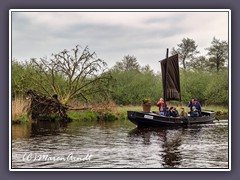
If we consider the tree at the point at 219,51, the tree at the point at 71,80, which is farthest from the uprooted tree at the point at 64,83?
the tree at the point at 219,51

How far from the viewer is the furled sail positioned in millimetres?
20422

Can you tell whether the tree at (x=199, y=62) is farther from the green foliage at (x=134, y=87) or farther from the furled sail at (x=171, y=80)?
the green foliage at (x=134, y=87)

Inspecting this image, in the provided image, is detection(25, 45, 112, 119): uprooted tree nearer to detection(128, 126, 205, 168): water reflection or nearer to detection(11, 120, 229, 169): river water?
detection(11, 120, 229, 169): river water

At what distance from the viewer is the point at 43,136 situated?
14922 millimetres

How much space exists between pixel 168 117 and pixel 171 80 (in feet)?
7.96

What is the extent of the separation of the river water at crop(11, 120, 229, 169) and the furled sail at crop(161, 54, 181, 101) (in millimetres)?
2700

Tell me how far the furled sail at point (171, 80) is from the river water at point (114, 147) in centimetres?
270

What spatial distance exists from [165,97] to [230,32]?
1122cm

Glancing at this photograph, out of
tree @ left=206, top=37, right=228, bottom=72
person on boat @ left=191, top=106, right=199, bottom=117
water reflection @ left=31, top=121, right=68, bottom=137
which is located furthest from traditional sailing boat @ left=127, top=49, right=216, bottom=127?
water reflection @ left=31, top=121, right=68, bottom=137

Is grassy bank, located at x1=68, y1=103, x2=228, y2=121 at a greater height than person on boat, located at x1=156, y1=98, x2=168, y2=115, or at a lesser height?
lesser

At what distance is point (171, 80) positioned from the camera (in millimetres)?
21094
